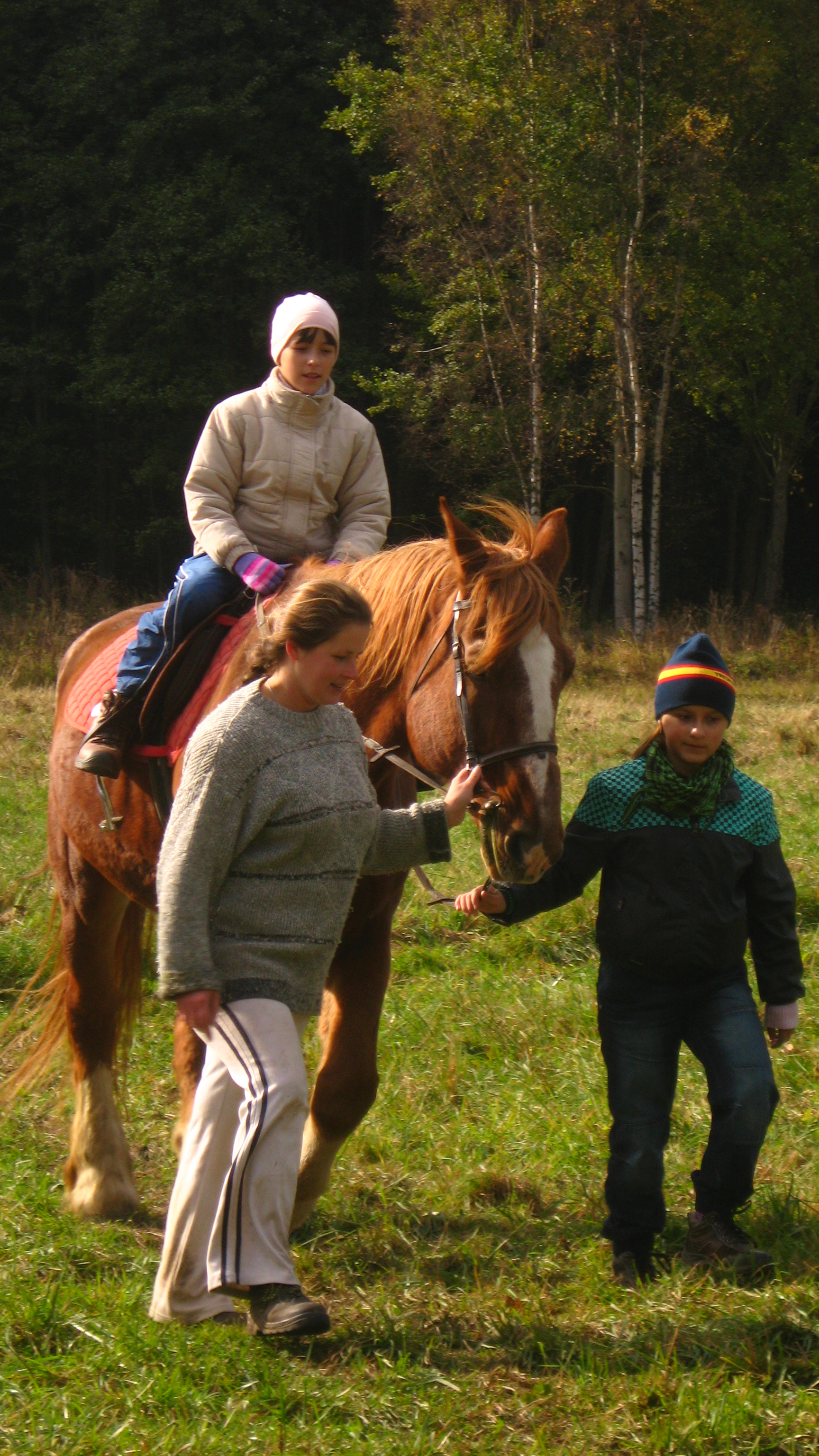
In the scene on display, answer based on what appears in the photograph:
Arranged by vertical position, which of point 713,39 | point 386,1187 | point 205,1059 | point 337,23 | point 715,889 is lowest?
point 386,1187

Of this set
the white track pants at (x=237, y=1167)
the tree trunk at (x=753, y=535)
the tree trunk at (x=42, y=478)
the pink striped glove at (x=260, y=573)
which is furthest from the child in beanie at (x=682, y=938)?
the tree trunk at (x=753, y=535)

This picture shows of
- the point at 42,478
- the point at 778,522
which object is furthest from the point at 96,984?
the point at 42,478

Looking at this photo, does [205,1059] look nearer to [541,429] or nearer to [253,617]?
[253,617]

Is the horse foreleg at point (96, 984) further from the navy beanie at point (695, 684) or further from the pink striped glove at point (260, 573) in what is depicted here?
the navy beanie at point (695, 684)

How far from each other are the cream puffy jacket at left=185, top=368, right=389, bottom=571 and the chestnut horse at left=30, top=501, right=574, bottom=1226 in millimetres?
361

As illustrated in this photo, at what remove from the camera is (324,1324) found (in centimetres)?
289

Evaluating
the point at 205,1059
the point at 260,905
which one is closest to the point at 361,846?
the point at 260,905

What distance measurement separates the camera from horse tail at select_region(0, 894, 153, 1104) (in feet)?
15.2

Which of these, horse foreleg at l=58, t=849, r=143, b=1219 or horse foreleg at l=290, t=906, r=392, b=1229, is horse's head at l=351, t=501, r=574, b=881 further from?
horse foreleg at l=58, t=849, r=143, b=1219

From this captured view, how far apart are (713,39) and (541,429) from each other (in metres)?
6.41

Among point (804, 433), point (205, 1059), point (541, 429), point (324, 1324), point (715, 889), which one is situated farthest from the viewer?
point (804, 433)

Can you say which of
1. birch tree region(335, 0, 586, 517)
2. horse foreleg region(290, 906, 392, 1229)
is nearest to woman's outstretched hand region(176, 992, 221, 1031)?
horse foreleg region(290, 906, 392, 1229)

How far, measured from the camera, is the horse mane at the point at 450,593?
3309 millimetres

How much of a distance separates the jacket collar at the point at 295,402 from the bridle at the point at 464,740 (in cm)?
100
